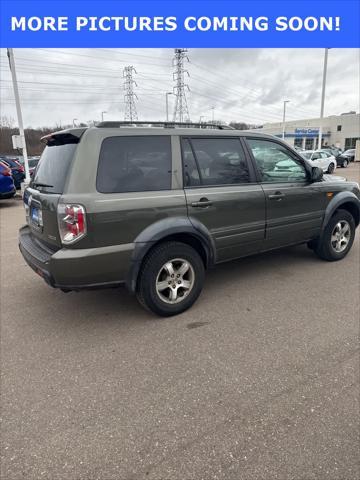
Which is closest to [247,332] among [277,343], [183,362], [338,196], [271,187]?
[277,343]

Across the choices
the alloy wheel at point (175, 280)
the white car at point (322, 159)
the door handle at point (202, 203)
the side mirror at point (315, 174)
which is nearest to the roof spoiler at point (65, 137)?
the door handle at point (202, 203)

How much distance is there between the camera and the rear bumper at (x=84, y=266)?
9.51 feet

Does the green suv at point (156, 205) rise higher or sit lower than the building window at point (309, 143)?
lower

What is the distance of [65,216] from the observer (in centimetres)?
286

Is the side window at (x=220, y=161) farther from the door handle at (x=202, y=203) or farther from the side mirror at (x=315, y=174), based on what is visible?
the side mirror at (x=315, y=174)

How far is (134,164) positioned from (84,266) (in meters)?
1.03

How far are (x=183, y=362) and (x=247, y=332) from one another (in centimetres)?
74

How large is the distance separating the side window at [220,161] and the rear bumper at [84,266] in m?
1.08

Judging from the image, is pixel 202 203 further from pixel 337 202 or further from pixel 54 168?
pixel 337 202

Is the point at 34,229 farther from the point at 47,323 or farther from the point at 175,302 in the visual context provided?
the point at 175,302

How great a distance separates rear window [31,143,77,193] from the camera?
304cm

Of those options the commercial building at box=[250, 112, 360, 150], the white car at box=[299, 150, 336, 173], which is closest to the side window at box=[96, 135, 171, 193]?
the white car at box=[299, 150, 336, 173]

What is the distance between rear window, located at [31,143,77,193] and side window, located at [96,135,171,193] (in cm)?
32

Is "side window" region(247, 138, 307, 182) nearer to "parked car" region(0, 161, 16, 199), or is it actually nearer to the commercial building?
"parked car" region(0, 161, 16, 199)
